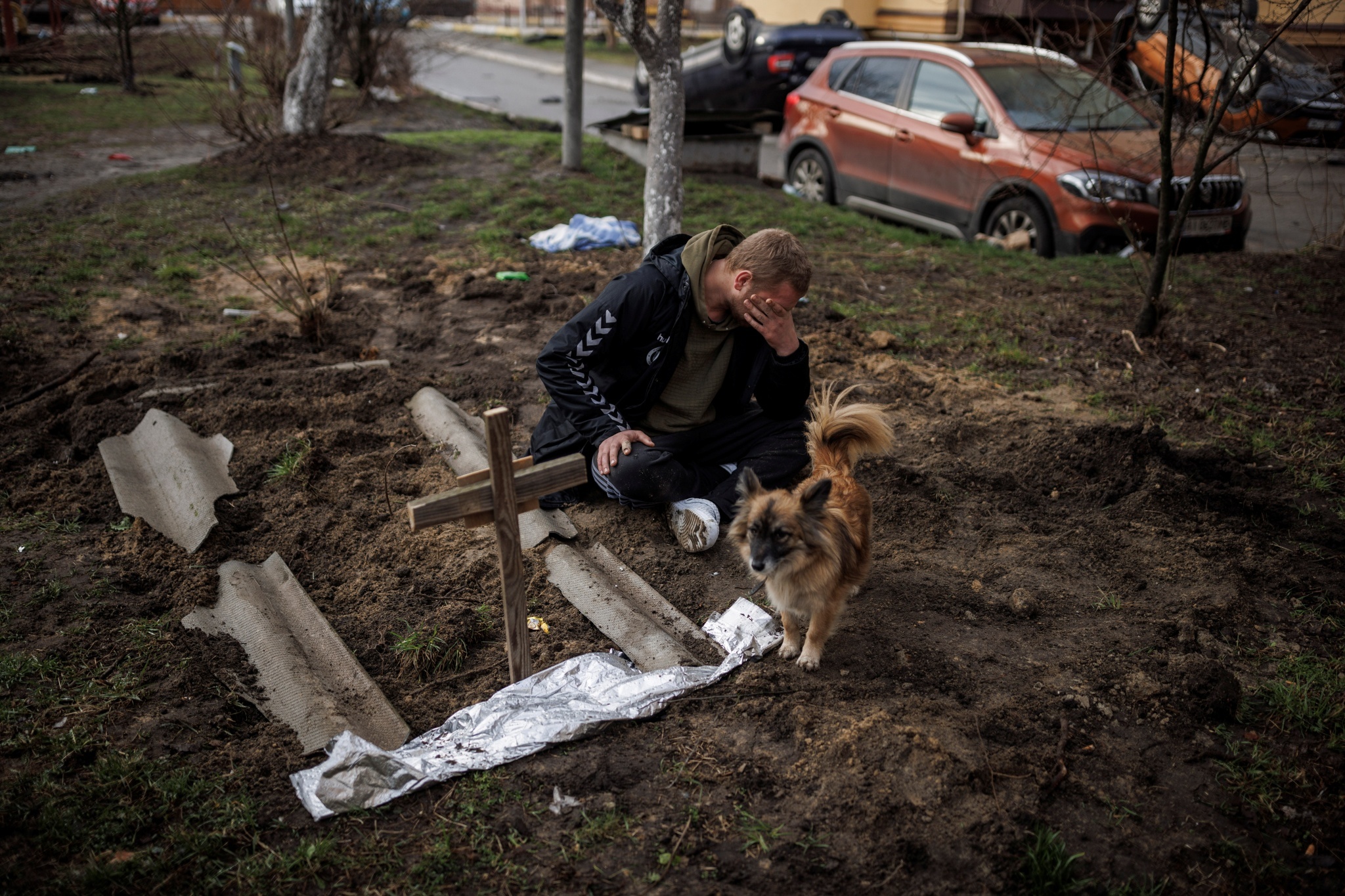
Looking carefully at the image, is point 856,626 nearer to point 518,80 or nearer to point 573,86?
point 573,86

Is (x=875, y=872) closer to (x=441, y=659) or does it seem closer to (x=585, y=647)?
(x=585, y=647)

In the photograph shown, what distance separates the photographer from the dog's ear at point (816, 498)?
10.1 feet

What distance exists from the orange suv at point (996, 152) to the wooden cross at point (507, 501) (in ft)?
20.9

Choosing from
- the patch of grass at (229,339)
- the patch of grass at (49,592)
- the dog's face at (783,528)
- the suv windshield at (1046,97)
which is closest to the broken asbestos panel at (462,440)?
the dog's face at (783,528)

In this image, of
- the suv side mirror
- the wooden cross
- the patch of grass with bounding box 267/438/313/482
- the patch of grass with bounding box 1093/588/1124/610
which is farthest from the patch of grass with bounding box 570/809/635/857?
the suv side mirror

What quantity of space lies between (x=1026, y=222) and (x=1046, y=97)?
1.38 meters

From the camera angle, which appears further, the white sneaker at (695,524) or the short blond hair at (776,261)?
the white sneaker at (695,524)

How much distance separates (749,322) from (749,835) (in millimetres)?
2167

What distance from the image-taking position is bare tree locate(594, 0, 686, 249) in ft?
22.9

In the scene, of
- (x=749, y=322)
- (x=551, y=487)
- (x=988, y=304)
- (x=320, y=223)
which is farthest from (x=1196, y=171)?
(x=320, y=223)

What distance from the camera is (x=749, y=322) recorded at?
12.7 ft

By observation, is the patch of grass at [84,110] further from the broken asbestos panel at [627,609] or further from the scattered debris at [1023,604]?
the scattered debris at [1023,604]

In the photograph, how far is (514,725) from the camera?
304 centimetres

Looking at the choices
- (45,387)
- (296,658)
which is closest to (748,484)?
(296,658)
